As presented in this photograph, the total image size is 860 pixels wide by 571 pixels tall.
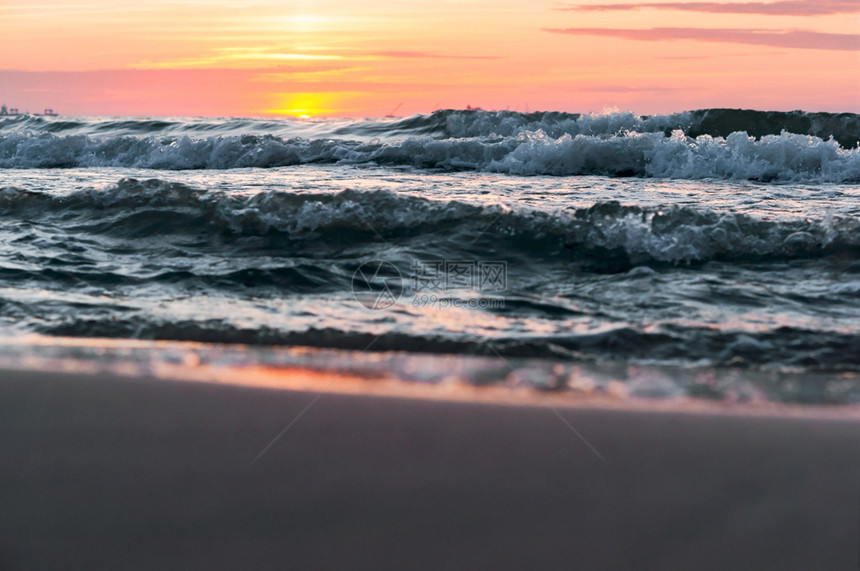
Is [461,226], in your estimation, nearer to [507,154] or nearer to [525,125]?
[507,154]

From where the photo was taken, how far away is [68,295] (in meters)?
3.10

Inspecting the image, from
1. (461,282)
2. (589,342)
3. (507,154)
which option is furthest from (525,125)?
(589,342)

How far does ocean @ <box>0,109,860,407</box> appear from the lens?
91.0 inches

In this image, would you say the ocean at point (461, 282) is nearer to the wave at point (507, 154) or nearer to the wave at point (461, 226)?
the wave at point (461, 226)

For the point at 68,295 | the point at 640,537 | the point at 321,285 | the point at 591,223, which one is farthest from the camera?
the point at 591,223

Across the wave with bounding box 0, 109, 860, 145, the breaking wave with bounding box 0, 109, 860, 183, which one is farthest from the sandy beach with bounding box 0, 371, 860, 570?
the wave with bounding box 0, 109, 860, 145

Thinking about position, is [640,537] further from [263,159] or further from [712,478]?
[263,159]

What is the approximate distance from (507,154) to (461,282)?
19.4 feet

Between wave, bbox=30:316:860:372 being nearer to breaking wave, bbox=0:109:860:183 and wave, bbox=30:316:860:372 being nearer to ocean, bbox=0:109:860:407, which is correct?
ocean, bbox=0:109:860:407

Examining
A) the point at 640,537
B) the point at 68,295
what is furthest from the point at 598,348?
the point at 68,295

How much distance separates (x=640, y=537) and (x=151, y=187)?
15.7ft

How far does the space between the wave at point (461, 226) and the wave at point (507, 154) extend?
158 inches

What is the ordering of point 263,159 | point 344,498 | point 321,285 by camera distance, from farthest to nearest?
point 263,159, point 321,285, point 344,498

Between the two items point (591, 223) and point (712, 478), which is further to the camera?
point (591, 223)
